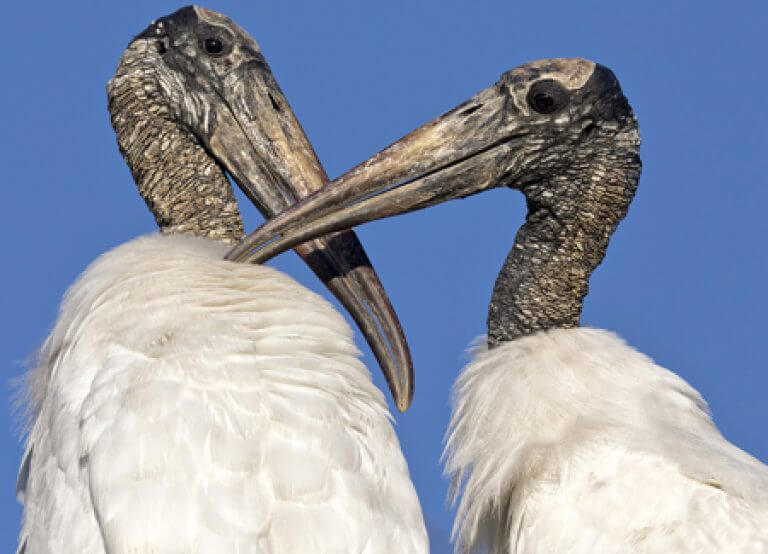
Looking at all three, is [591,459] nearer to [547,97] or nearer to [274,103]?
[547,97]

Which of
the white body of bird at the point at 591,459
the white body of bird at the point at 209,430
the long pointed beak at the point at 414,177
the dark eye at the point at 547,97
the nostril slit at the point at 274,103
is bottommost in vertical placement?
the white body of bird at the point at 591,459

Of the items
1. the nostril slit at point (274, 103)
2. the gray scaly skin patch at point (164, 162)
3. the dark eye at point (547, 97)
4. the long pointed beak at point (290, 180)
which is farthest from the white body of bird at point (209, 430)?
the dark eye at point (547, 97)

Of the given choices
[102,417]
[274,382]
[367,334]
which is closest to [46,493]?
[102,417]

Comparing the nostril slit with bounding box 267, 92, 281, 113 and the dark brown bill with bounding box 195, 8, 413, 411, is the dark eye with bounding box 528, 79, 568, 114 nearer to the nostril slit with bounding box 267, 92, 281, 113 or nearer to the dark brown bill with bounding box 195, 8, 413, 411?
the dark brown bill with bounding box 195, 8, 413, 411

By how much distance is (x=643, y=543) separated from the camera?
4.46 metres

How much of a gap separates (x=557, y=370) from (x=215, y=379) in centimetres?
121

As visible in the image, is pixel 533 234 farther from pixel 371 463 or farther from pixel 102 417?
pixel 102 417

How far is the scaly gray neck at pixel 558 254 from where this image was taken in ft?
17.3

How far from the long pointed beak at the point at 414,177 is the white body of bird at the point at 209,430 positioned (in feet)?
1.05

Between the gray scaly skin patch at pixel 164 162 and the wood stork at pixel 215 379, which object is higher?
the gray scaly skin patch at pixel 164 162

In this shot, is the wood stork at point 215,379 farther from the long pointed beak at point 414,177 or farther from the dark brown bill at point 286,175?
the long pointed beak at point 414,177

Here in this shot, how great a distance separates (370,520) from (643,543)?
0.82 m

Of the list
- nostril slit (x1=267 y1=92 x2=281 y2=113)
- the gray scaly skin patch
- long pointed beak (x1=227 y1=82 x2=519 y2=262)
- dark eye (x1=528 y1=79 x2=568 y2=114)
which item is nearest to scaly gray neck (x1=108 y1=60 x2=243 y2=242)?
the gray scaly skin patch

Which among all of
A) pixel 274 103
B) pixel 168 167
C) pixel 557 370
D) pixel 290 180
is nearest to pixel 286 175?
pixel 290 180
